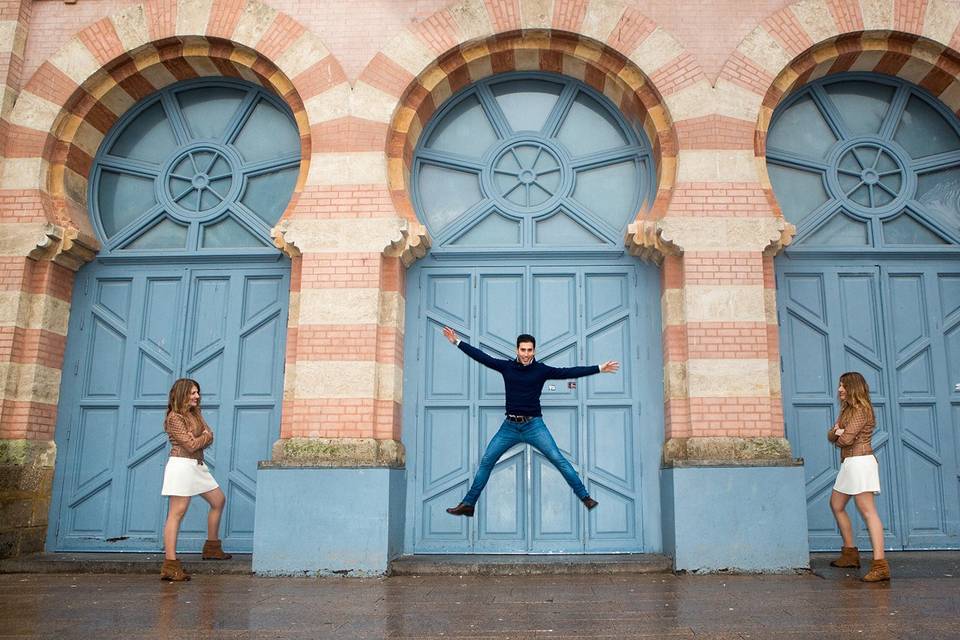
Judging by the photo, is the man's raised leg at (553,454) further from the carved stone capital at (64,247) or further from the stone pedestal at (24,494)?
the carved stone capital at (64,247)

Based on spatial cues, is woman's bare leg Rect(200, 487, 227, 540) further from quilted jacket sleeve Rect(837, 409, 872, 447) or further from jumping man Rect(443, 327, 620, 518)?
quilted jacket sleeve Rect(837, 409, 872, 447)

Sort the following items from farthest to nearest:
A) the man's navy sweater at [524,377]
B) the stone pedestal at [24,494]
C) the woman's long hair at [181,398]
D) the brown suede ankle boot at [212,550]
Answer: the stone pedestal at [24,494] < the brown suede ankle boot at [212,550] < the man's navy sweater at [524,377] < the woman's long hair at [181,398]

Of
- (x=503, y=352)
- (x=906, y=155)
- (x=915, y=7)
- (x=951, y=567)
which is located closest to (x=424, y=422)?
(x=503, y=352)

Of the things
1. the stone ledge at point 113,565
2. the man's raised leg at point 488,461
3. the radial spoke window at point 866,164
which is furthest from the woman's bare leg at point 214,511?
the radial spoke window at point 866,164

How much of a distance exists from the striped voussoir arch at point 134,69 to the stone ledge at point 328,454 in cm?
250

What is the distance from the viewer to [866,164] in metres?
8.03

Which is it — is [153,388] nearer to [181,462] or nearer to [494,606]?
[181,462]

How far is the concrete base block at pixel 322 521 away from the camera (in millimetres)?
6605

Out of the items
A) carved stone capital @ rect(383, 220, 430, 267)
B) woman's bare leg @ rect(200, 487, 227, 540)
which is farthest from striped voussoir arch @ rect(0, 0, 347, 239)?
Result: woman's bare leg @ rect(200, 487, 227, 540)

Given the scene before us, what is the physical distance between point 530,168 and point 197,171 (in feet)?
11.4

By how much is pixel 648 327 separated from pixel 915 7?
3.96 meters

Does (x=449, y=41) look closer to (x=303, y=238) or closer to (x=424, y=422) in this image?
(x=303, y=238)

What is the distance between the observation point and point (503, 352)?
25.1ft

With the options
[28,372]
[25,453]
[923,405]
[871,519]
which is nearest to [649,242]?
[871,519]
